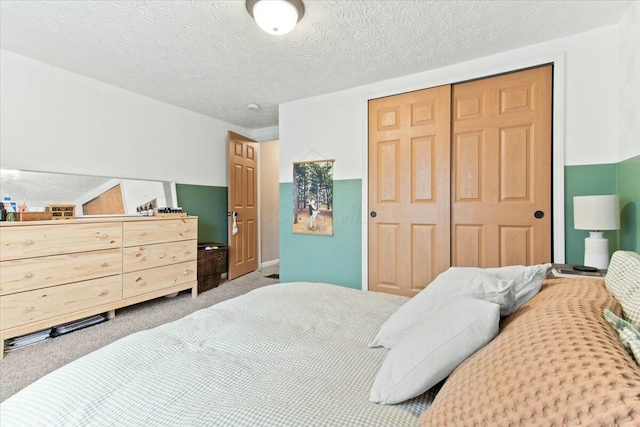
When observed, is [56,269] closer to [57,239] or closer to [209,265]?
[57,239]

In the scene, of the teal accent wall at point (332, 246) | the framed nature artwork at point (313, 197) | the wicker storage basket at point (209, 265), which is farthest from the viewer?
the wicker storage basket at point (209, 265)

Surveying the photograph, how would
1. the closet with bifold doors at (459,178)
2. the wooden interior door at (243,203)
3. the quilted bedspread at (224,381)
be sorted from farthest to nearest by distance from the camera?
1. the wooden interior door at (243,203)
2. the closet with bifold doors at (459,178)
3. the quilted bedspread at (224,381)

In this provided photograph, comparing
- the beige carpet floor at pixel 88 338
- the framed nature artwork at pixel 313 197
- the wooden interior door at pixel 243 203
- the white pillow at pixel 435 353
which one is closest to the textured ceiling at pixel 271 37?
the framed nature artwork at pixel 313 197

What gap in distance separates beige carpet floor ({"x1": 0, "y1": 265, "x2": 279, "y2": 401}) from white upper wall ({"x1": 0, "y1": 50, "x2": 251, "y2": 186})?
4.97 feet

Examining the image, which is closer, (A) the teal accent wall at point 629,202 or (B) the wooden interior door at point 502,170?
(A) the teal accent wall at point 629,202

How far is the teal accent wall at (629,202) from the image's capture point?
1795 millimetres

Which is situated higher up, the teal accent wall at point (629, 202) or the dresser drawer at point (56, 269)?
the teal accent wall at point (629, 202)

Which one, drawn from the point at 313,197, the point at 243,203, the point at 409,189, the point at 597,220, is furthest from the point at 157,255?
the point at 597,220

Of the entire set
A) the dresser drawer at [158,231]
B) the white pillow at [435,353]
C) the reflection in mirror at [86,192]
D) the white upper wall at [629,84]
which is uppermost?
the white upper wall at [629,84]

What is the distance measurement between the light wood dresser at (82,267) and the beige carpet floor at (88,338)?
148 millimetres

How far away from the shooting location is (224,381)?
32.8 inches

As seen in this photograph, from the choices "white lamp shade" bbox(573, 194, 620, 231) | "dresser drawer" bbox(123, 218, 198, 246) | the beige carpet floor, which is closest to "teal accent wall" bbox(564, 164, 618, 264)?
"white lamp shade" bbox(573, 194, 620, 231)

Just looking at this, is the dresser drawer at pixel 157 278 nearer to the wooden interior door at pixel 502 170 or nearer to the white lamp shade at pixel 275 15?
the white lamp shade at pixel 275 15

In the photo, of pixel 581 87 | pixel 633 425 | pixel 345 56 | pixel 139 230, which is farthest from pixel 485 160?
pixel 139 230
